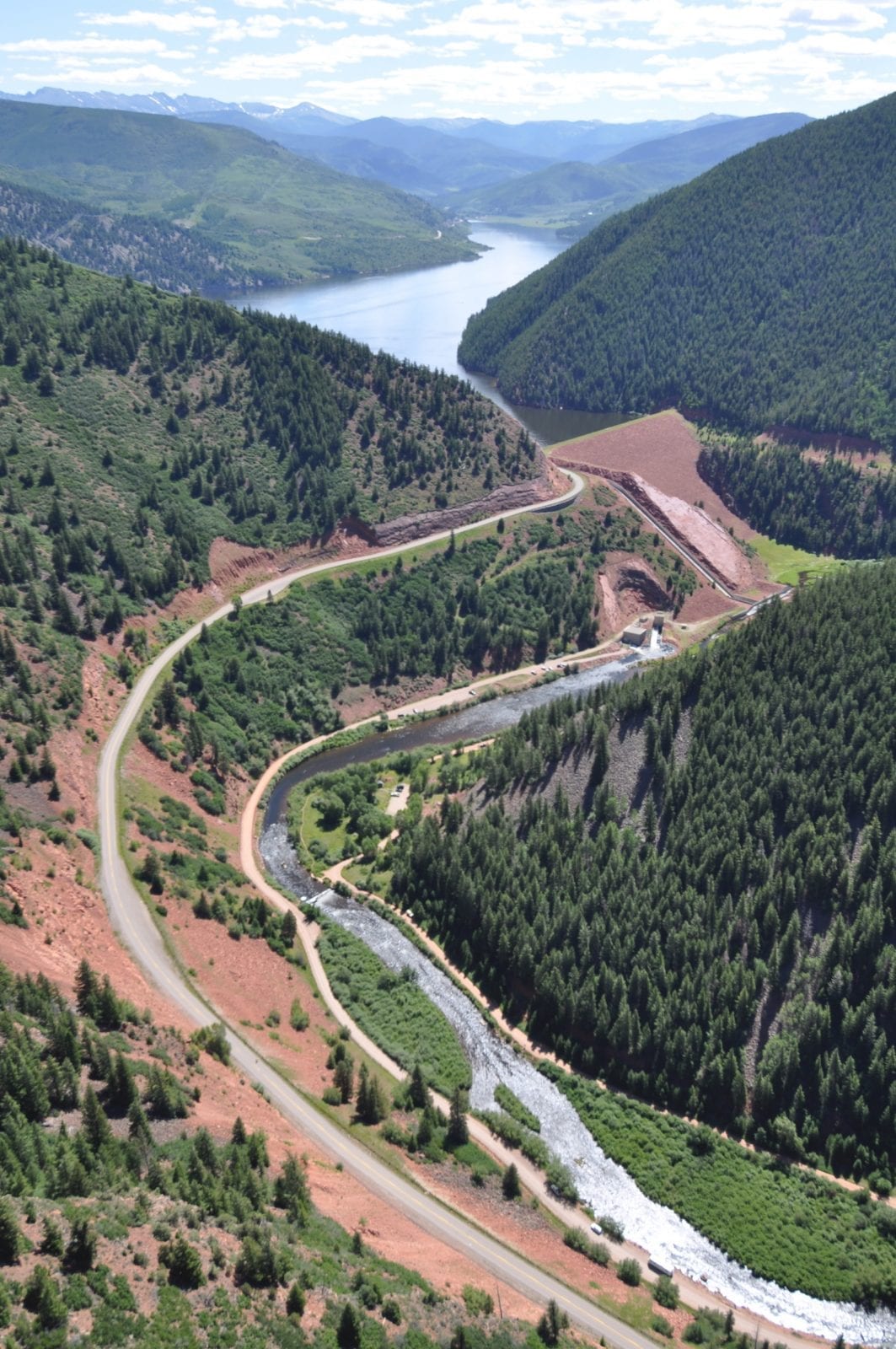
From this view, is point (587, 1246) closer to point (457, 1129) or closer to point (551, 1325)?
point (551, 1325)

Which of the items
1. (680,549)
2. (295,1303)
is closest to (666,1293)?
(295,1303)

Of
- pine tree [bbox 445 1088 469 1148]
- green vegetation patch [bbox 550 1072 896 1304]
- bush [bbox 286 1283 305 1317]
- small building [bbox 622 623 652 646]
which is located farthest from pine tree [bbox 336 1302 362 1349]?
small building [bbox 622 623 652 646]

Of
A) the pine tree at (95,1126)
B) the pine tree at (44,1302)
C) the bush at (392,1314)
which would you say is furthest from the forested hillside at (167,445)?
the pine tree at (44,1302)

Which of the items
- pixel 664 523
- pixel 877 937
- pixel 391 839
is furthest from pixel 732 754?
pixel 664 523

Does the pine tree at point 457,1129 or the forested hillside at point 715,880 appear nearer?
the pine tree at point 457,1129

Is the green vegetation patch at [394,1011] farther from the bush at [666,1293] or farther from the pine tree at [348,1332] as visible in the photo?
the pine tree at [348,1332]

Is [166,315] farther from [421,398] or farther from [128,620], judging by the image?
[128,620]
